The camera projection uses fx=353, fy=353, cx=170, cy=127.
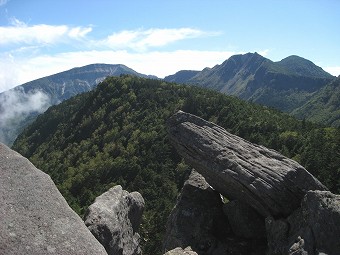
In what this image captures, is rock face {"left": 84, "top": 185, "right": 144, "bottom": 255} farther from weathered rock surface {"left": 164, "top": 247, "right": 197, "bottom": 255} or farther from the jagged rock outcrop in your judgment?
weathered rock surface {"left": 164, "top": 247, "right": 197, "bottom": 255}

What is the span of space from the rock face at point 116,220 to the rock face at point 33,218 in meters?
7.82

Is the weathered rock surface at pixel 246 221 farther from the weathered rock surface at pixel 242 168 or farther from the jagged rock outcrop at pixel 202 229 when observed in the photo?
the weathered rock surface at pixel 242 168

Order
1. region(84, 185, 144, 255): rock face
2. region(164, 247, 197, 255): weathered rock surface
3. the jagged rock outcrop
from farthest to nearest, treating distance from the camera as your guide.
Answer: the jagged rock outcrop → region(164, 247, 197, 255): weathered rock surface → region(84, 185, 144, 255): rock face

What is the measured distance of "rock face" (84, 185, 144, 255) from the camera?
80.5 feet

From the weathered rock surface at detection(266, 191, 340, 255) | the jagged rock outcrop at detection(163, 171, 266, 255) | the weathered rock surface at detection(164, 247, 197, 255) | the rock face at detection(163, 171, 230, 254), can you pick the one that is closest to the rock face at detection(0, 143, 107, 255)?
the weathered rock surface at detection(164, 247, 197, 255)

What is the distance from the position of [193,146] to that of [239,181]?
21.9ft

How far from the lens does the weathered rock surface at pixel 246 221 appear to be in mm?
31442

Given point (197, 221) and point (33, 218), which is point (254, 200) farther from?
point (33, 218)

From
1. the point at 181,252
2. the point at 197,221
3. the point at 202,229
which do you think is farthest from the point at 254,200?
the point at 181,252

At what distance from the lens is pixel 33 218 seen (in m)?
14.9

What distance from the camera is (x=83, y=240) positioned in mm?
15188

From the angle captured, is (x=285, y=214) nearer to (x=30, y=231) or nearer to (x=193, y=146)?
(x=193, y=146)

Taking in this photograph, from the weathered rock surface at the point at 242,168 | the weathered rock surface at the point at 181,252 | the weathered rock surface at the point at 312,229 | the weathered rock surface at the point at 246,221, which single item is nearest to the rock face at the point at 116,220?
the weathered rock surface at the point at 181,252

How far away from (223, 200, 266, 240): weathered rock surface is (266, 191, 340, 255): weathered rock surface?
4.52 m
